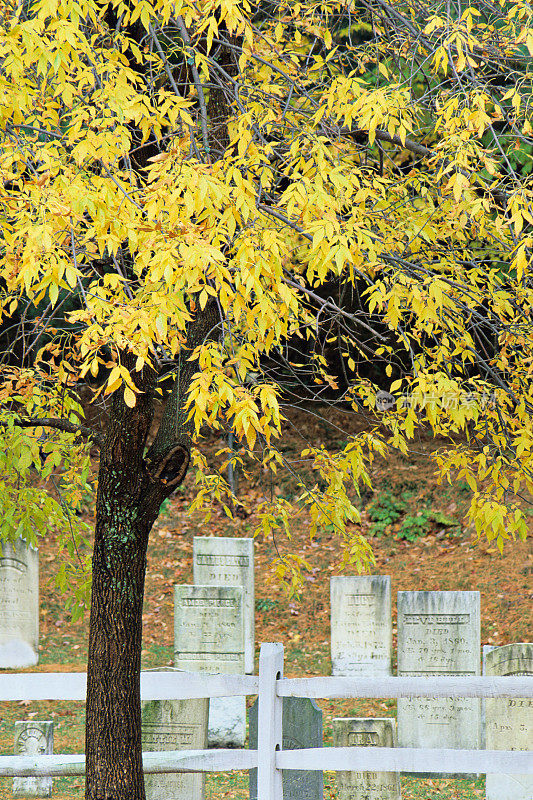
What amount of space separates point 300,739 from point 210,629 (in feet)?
9.57

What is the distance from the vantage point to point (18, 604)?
38.5 feet

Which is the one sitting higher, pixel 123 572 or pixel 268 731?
pixel 123 572

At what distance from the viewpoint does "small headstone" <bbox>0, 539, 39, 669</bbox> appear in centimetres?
1167

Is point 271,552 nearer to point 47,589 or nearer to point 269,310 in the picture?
point 47,589

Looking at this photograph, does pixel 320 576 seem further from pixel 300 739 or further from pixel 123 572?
pixel 123 572

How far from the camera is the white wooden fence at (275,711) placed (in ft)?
15.5

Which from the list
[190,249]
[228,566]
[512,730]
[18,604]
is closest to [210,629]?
[228,566]

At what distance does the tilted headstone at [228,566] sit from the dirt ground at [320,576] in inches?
35.3

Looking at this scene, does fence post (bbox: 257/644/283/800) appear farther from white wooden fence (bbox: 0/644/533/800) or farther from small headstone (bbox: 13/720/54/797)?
small headstone (bbox: 13/720/54/797)

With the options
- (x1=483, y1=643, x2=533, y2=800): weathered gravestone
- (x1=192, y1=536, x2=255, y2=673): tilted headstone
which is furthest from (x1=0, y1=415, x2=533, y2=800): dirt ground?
(x1=192, y1=536, x2=255, y2=673): tilted headstone

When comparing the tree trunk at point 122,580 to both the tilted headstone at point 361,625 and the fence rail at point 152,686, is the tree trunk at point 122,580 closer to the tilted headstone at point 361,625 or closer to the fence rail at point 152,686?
the fence rail at point 152,686

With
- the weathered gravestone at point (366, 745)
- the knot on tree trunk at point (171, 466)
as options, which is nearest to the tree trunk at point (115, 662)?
the knot on tree trunk at point (171, 466)

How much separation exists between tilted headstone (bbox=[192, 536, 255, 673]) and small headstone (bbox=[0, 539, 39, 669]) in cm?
217

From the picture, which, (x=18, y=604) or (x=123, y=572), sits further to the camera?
(x=18, y=604)
